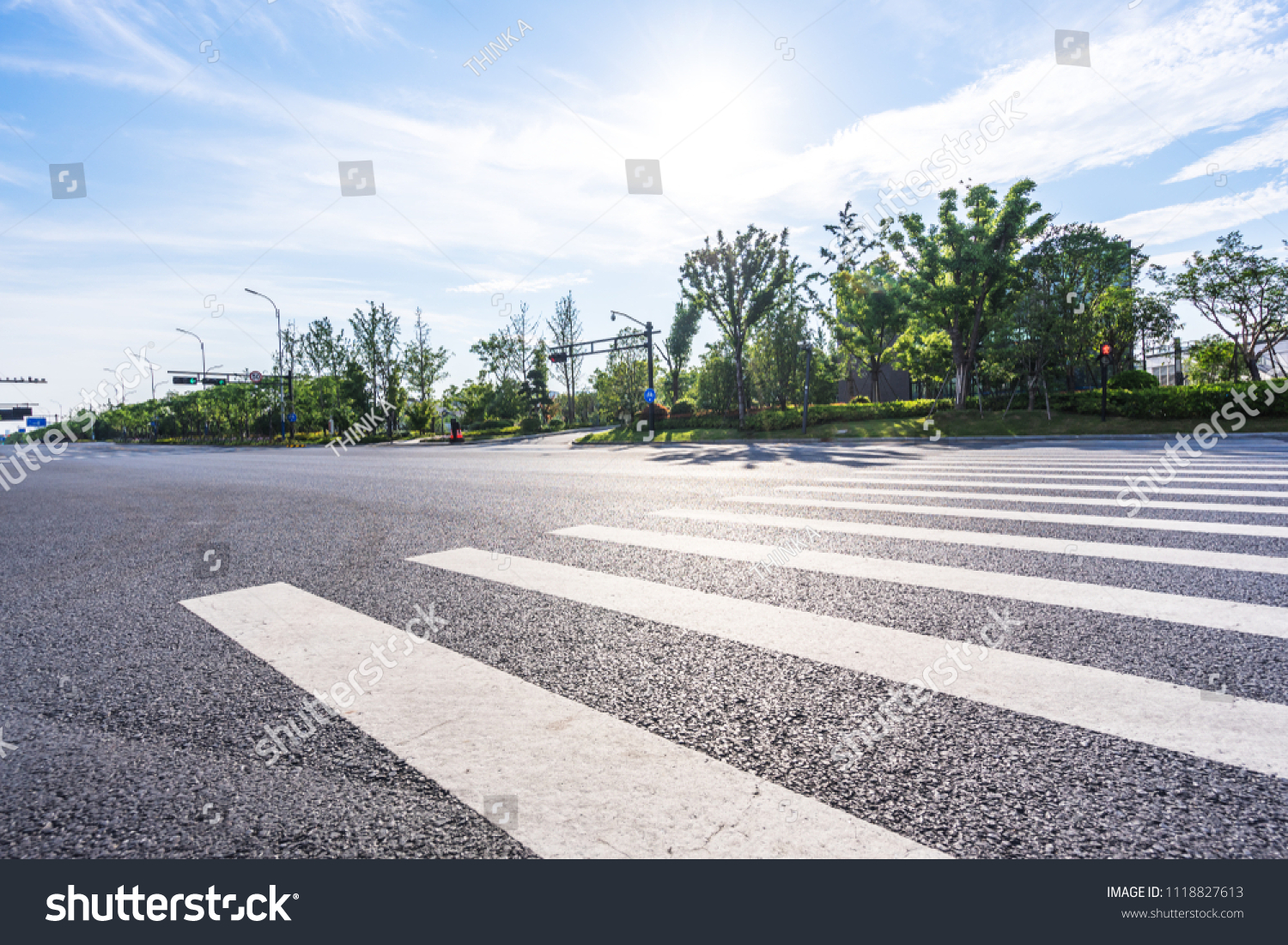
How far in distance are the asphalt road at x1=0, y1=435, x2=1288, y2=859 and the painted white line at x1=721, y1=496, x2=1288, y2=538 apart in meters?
0.13

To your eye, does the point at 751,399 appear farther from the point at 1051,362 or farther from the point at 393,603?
the point at 393,603

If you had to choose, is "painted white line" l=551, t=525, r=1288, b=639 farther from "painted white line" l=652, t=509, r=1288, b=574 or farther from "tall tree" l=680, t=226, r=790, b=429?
"tall tree" l=680, t=226, r=790, b=429

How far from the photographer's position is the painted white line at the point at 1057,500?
21.2ft

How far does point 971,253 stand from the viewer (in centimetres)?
2895

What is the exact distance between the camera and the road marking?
7559 mm

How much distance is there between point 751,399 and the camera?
49.0m

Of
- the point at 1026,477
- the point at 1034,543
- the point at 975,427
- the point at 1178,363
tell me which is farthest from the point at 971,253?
the point at 1034,543

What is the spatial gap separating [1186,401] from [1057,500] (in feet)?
77.0

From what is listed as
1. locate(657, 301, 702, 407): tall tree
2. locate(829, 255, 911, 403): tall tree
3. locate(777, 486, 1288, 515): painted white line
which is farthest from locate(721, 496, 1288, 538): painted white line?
locate(657, 301, 702, 407): tall tree

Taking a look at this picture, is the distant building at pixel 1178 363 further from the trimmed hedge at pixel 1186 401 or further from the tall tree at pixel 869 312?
the tall tree at pixel 869 312

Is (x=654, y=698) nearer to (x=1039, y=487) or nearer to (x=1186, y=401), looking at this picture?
(x=1039, y=487)

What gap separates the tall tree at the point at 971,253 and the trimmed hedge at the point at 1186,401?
260 inches
